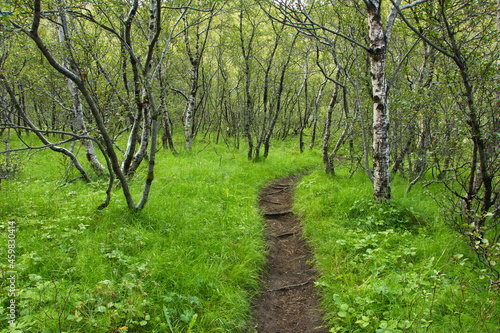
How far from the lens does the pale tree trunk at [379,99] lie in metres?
5.31

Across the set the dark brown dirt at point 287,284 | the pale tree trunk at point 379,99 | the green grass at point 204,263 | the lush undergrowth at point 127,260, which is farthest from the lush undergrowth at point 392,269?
the lush undergrowth at point 127,260

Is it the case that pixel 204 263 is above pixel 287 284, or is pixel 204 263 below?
above

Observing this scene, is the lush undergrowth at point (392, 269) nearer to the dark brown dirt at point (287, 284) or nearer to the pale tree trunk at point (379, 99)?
the dark brown dirt at point (287, 284)

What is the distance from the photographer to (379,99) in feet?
18.3

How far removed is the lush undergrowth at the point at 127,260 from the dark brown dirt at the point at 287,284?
249 mm

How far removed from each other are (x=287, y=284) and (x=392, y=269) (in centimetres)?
166

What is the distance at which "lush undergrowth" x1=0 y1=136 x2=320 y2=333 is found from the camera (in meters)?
2.93

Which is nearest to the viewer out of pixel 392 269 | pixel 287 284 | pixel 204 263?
pixel 392 269

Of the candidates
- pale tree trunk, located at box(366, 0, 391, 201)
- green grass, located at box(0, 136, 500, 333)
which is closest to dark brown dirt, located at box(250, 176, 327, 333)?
green grass, located at box(0, 136, 500, 333)

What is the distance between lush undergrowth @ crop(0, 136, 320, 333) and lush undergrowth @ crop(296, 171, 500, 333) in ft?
4.21

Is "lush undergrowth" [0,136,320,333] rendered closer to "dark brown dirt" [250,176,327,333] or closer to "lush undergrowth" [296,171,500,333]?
"dark brown dirt" [250,176,327,333]

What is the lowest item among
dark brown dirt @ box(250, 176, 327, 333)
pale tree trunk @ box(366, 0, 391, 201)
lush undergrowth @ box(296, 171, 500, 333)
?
dark brown dirt @ box(250, 176, 327, 333)

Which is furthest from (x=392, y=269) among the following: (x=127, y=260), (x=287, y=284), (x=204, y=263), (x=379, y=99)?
(x=127, y=260)

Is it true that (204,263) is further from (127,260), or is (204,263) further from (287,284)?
(287,284)
